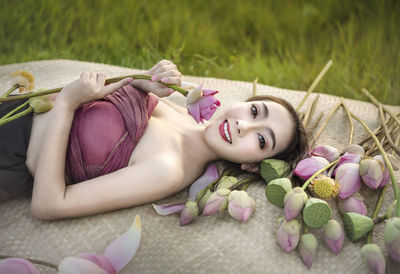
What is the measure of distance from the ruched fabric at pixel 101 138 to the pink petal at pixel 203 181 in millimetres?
148

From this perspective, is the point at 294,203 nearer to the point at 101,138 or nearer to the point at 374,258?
the point at 374,258

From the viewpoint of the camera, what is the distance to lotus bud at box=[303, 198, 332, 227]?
2.66ft

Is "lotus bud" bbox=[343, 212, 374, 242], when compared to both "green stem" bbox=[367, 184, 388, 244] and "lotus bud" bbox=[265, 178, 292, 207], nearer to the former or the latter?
"green stem" bbox=[367, 184, 388, 244]

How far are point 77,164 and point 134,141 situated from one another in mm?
121

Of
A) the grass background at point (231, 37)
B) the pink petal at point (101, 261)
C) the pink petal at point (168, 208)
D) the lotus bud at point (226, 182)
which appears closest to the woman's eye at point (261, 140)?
the lotus bud at point (226, 182)

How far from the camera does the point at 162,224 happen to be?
93cm

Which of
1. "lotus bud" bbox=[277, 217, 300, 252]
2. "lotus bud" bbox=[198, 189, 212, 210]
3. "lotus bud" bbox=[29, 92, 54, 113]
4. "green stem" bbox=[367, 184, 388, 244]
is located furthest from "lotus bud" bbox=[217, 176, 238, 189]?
"lotus bud" bbox=[29, 92, 54, 113]

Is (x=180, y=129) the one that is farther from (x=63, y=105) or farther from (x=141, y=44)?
(x=141, y=44)

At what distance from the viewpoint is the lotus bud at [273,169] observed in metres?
0.97

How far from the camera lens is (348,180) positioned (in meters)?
0.89

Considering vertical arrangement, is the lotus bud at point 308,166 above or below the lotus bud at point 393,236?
below

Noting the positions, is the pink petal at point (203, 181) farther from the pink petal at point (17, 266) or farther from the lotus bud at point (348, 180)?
the pink petal at point (17, 266)

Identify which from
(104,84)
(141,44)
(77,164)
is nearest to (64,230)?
(77,164)

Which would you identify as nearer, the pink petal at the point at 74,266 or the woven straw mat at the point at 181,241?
the pink petal at the point at 74,266
